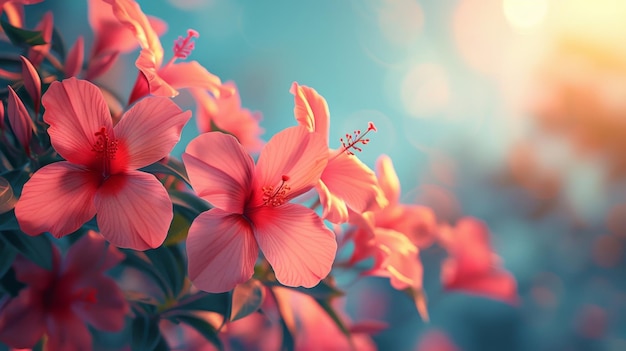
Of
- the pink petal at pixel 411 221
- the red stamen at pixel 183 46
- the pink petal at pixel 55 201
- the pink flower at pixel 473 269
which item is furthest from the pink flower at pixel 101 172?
the pink flower at pixel 473 269

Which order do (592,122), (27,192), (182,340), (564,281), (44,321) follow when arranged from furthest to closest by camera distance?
(592,122) < (564,281) < (182,340) < (44,321) < (27,192)

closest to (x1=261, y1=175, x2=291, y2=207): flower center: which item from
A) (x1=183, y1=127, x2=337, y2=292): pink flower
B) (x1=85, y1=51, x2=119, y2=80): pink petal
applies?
(x1=183, y1=127, x2=337, y2=292): pink flower

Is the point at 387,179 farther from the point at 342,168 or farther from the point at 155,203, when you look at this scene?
the point at 155,203

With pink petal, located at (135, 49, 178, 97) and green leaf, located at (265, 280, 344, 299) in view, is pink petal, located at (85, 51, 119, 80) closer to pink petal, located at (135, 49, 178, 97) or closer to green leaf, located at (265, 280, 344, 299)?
pink petal, located at (135, 49, 178, 97)

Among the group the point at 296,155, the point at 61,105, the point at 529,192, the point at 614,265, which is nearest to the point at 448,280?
the point at 296,155

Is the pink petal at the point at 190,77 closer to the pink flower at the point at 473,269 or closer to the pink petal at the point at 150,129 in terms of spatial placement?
the pink petal at the point at 150,129

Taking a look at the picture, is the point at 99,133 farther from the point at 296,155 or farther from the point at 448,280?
the point at 448,280
